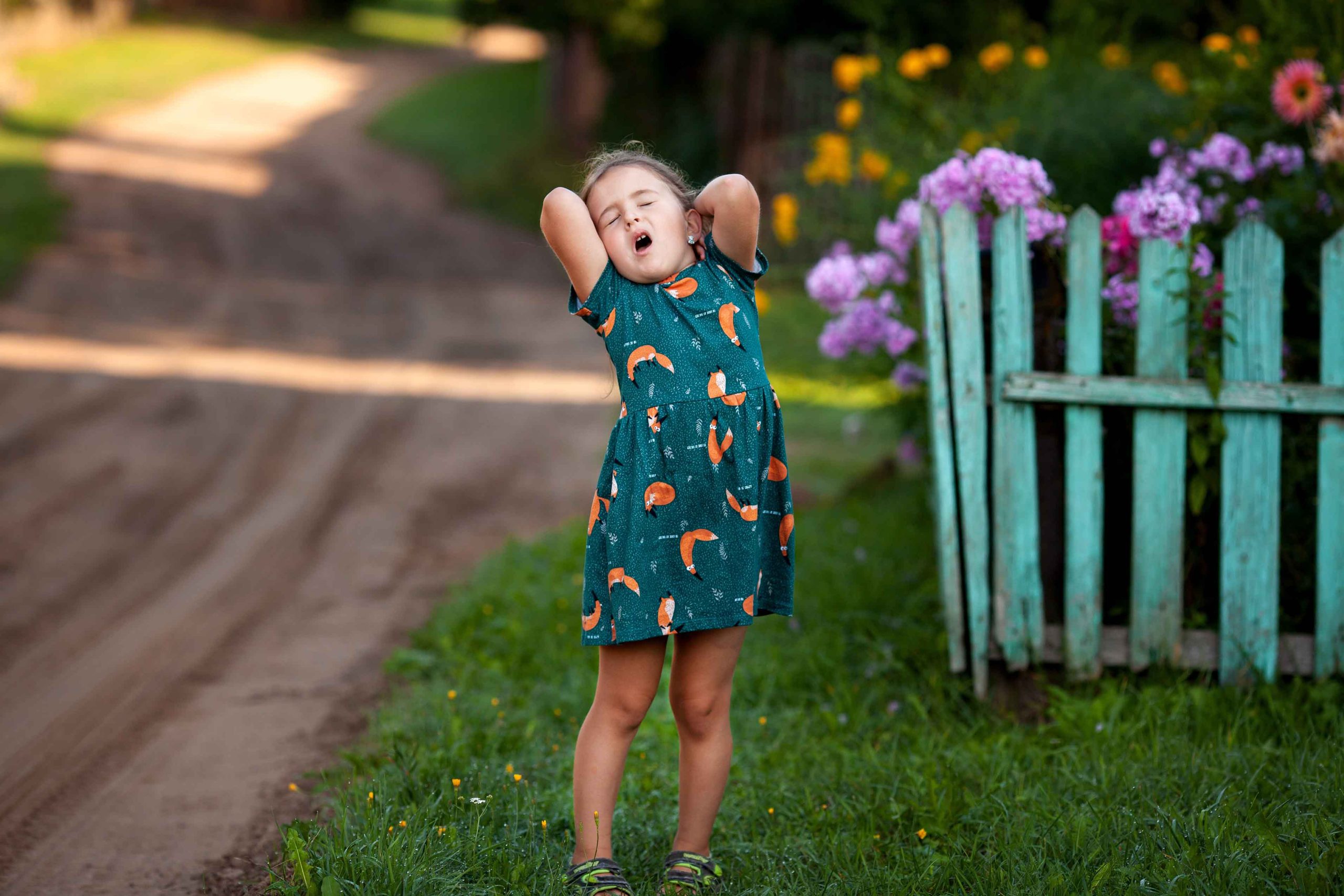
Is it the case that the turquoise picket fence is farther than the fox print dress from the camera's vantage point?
Yes

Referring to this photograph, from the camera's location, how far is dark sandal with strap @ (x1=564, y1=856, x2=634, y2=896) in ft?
8.27

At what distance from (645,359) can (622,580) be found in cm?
45

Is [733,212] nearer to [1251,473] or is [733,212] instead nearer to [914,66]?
[1251,473]

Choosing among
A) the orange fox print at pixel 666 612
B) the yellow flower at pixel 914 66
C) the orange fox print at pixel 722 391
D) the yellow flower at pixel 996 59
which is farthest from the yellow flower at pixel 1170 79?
the orange fox print at pixel 666 612

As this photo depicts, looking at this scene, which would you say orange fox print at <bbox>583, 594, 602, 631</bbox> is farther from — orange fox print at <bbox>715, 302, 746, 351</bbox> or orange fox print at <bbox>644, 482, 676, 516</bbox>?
orange fox print at <bbox>715, 302, 746, 351</bbox>

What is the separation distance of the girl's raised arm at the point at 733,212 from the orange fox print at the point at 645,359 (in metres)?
0.29

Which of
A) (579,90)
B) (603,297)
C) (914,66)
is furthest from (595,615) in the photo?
(579,90)

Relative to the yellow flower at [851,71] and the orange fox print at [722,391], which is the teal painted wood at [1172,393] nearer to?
the orange fox print at [722,391]

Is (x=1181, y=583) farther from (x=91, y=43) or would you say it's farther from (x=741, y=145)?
(x=91, y=43)

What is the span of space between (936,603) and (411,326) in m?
7.21

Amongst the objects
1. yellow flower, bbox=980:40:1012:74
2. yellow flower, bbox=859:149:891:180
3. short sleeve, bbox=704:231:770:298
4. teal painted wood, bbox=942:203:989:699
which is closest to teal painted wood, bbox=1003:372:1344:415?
teal painted wood, bbox=942:203:989:699

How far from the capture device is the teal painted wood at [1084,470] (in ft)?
11.0

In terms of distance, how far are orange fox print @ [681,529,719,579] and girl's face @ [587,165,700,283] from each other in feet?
1.75

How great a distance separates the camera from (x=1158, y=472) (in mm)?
3457
